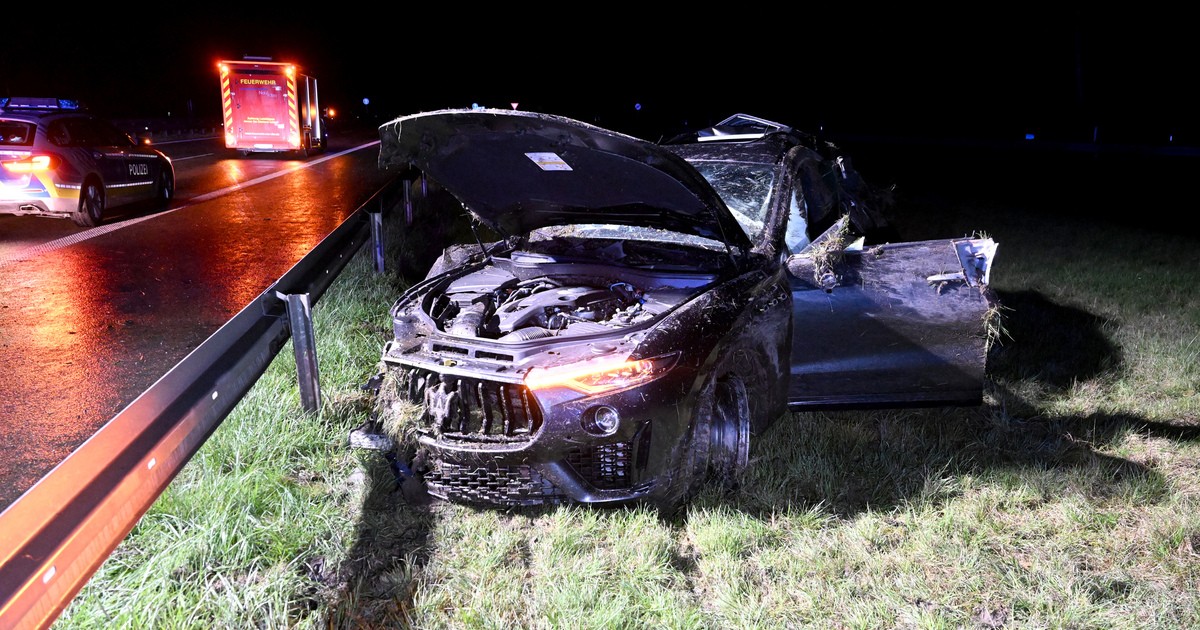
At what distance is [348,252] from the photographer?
5.71 metres

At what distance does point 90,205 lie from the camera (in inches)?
390

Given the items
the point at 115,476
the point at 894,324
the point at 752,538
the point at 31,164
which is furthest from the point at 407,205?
the point at 115,476

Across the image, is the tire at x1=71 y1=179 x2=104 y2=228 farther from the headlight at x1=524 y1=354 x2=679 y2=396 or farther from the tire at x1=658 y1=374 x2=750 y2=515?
the tire at x1=658 y1=374 x2=750 y2=515

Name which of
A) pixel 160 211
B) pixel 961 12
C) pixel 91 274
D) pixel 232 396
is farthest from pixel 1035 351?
pixel 961 12

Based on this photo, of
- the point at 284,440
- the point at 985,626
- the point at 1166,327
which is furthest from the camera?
the point at 1166,327

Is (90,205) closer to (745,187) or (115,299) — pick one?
(115,299)

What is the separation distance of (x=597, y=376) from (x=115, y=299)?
4962 mm

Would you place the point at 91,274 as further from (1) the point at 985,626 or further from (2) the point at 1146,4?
(2) the point at 1146,4

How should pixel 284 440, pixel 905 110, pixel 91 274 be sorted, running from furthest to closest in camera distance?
pixel 905 110 < pixel 91 274 < pixel 284 440

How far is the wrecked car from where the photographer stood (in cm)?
333

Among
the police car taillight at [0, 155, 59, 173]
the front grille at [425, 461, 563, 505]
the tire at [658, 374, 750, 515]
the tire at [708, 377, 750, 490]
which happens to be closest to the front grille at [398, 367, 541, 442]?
the front grille at [425, 461, 563, 505]

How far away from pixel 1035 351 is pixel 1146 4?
40003 millimetres

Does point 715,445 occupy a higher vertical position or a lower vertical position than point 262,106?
lower

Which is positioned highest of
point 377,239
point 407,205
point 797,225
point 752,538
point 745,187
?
point 745,187
